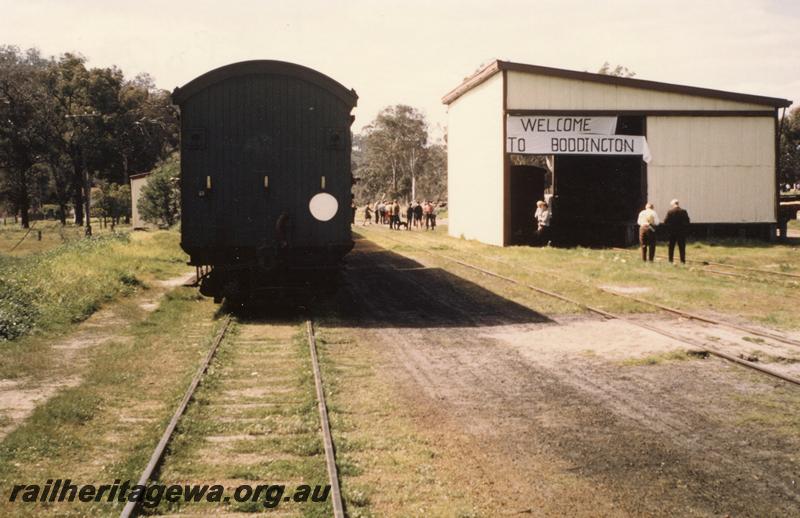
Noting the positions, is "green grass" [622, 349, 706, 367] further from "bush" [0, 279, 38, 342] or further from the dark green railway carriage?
"bush" [0, 279, 38, 342]

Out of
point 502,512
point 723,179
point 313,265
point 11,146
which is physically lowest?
point 502,512

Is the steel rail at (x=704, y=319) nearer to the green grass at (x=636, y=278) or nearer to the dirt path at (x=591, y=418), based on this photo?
the green grass at (x=636, y=278)

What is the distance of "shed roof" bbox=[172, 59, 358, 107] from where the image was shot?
12.6 m

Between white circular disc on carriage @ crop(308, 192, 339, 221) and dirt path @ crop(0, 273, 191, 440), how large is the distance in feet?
11.6

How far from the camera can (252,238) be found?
12.8 metres

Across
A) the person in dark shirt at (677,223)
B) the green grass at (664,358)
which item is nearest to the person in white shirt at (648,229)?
the person in dark shirt at (677,223)

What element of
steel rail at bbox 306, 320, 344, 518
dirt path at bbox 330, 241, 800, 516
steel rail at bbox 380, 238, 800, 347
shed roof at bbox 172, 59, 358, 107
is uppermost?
shed roof at bbox 172, 59, 358, 107

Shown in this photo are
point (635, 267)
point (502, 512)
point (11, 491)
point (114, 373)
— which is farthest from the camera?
point (635, 267)

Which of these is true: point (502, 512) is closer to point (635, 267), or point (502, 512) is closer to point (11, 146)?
point (635, 267)

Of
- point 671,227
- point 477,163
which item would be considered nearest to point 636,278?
point 671,227

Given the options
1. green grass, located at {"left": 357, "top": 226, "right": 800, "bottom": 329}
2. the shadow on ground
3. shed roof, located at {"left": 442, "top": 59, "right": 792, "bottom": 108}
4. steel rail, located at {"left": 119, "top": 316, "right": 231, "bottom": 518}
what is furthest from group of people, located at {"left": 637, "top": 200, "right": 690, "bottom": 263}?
steel rail, located at {"left": 119, "top": 316, "right": 231, "bottom": 518}

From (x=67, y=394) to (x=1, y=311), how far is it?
497 centimetres

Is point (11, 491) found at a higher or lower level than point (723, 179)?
lower

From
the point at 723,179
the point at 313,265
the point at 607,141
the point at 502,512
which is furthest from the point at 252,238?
the point at 723,179
